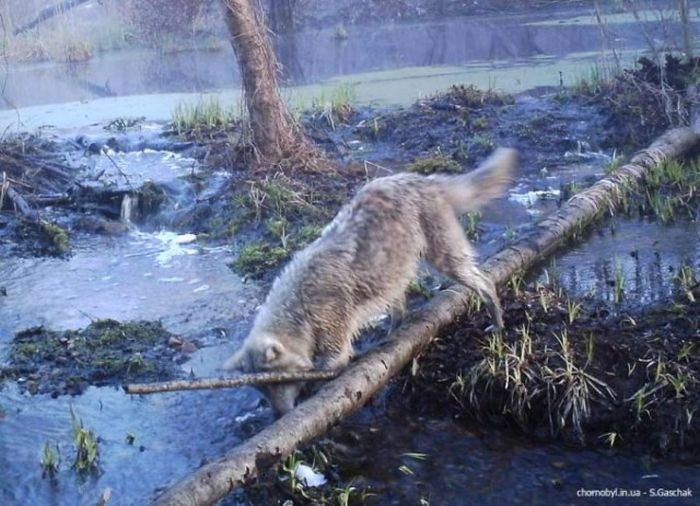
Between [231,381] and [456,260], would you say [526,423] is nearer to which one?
[456,260]

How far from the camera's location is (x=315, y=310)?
6.33 metres

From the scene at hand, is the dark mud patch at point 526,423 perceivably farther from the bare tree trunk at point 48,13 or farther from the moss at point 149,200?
the bare tree trunk at point 48,13

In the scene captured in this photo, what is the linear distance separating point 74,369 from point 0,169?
590cm

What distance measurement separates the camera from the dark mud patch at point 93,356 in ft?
23.7

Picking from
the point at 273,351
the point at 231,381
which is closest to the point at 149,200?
the point at 273,351

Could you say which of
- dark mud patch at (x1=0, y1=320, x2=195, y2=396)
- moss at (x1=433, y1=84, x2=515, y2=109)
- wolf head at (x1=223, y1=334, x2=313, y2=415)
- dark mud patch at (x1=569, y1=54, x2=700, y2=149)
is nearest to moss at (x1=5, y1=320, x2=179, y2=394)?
dark mud patch at (x1=0, y1=320, x2=195, y2=396)

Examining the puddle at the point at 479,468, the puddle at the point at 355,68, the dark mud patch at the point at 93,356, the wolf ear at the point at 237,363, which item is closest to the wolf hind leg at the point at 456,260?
the puddle at the point at 479,468

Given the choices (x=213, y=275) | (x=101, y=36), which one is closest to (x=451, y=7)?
(x=101, y=36)

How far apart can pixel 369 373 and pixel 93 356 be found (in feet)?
8.38

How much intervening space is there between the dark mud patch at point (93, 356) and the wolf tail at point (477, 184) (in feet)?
7.84

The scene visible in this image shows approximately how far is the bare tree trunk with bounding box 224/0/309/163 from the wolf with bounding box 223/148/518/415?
16.3 ft

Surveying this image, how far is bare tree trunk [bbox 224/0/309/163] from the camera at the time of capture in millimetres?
11484

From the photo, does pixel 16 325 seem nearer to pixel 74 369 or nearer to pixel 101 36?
pixel 74 369

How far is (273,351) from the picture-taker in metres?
6.07
